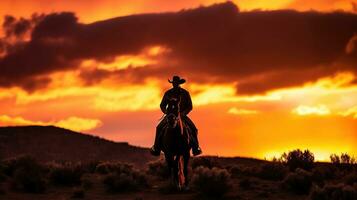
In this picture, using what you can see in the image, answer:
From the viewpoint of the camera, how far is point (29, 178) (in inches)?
1049

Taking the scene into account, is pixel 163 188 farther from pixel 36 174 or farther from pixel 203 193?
pixel 36 174

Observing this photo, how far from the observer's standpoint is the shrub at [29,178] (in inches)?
1040

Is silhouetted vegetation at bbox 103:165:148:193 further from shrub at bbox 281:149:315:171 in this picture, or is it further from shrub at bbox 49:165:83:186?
shrub at bbox 281:149:315:171

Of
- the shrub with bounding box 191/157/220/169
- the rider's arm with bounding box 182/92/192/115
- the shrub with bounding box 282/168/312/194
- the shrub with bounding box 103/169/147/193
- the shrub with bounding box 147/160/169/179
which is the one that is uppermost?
the rider's arm with bounding box 182/92/192/115

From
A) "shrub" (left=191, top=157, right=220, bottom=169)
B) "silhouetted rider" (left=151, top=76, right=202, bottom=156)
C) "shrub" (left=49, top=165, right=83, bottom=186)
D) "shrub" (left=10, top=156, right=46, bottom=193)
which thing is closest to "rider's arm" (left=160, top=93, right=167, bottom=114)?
"silhouetted rider" (left=151, top=76, right=202, bottom=156)

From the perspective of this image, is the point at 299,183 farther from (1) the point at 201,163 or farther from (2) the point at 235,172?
(1) the point at 201,163

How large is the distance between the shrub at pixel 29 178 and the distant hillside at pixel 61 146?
1552 inches

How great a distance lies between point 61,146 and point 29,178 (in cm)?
4588

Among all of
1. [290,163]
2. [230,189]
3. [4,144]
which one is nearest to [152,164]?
[290,163]

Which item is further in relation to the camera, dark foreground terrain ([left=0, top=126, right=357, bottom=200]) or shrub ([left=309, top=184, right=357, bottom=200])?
dark foreground terrain ([left=0, top=126, right=357, bottom=200])

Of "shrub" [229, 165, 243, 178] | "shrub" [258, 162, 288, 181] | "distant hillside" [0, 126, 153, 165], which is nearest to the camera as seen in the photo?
"shrub" [258, 162, 288, 181]

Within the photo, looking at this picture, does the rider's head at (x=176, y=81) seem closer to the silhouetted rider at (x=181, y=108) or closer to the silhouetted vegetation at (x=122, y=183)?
the silhouetted rider at (x=181, y=108)

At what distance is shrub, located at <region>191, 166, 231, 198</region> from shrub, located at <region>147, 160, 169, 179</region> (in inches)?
260

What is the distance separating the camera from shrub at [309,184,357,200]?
64.6ft
